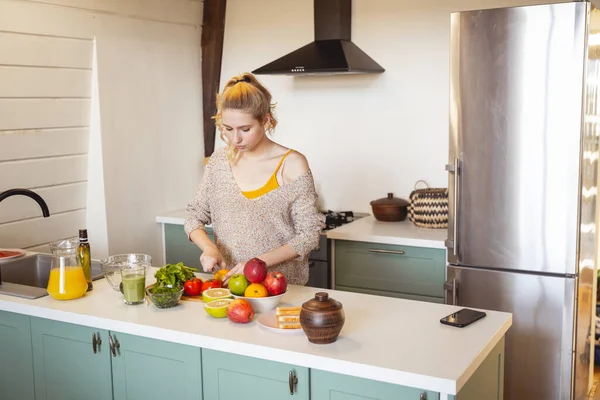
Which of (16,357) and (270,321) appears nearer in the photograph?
(270,321)

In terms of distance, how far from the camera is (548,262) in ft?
10.9

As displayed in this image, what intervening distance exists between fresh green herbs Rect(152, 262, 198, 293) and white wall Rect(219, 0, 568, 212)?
2070 millimetres

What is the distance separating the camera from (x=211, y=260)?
2734 mm

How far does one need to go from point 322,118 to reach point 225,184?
5.83ft

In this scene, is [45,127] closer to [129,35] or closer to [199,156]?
[129,35]

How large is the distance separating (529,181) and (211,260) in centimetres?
153

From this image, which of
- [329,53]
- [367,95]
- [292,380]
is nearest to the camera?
[292,380]

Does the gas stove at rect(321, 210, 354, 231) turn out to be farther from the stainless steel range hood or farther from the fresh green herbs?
the fresh green herbs

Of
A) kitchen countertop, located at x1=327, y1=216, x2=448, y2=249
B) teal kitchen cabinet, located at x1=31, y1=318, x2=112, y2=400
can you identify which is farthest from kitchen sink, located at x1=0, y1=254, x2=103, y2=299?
kitchen countertop, located at x1=327, y1=216, x2=448, y2=249

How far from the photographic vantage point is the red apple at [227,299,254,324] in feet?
7.50

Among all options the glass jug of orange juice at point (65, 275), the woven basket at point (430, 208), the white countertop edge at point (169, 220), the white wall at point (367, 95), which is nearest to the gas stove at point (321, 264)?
the woven basket at point (430, 208)

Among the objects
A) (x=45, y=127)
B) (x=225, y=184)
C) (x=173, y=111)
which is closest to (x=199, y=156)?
(x=173, y=111)

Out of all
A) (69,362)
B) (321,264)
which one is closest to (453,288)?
(321,264)

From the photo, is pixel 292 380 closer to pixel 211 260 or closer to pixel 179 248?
pixel 211 260
